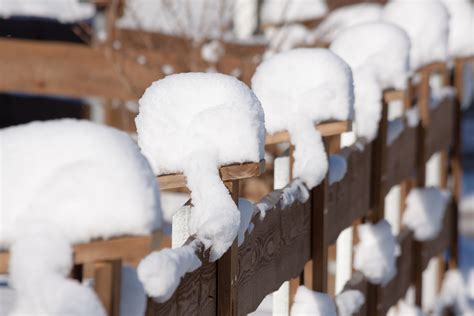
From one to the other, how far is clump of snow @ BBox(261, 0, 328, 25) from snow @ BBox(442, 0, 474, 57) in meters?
2.43

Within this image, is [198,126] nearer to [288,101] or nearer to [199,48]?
[288,101]

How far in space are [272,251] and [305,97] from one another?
0.58 m

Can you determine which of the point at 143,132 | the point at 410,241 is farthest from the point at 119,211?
the point at 410,241

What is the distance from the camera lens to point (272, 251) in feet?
9.85

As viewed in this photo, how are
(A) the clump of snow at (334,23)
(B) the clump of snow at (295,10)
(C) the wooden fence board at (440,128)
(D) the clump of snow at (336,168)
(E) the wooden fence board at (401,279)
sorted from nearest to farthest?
(D) the clump of snow at (336,168) → (E) the wooden fence board at (401,279) → (C) the wooden fence board at (440,128) → (A) the clump of snow at (334,23) → (B) the clump of snow at (295,10)

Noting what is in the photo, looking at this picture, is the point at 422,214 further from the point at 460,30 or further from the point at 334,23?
the point at 334,23

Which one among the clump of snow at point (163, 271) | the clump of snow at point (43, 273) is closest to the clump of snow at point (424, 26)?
the clump of snow at point (163, 271)

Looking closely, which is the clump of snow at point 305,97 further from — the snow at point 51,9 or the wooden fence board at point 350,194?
the snow at point 51,9

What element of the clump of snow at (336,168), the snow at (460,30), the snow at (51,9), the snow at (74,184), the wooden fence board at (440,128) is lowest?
the snow at (74,184)

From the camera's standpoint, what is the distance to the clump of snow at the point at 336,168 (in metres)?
3.71

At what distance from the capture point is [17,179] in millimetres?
1454

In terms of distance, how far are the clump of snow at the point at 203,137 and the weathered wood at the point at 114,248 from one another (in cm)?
67

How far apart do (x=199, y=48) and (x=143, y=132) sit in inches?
224

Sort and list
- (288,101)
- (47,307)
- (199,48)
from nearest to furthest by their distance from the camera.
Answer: (47,307) → (288,101) → (199,48)
